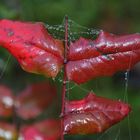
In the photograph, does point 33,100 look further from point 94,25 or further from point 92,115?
point 94,25

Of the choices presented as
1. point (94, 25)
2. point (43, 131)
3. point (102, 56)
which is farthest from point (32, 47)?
point (94, 25)

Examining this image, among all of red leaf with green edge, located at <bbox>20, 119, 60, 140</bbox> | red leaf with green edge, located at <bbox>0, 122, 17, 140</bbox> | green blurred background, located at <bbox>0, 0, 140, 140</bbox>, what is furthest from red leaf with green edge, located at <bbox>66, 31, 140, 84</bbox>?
green blurred background, located at <bbox>0, 0, 140, 140</bbox>

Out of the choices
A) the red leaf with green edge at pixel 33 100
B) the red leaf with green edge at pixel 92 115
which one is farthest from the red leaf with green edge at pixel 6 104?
the red leaf with green edge at pixel 92 115

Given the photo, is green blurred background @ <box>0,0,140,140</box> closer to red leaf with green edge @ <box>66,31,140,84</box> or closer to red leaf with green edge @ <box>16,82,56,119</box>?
red leaf with green edge @ <box>16,82,56,119</box>

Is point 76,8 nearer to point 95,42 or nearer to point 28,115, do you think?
point 28,115

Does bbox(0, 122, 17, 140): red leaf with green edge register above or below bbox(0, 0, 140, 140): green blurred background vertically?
below

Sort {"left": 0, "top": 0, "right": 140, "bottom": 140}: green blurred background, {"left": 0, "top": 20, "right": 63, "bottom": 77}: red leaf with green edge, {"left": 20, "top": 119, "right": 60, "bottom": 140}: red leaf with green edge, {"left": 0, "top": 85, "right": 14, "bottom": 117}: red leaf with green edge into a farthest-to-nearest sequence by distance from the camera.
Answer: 1. {"left": 0, "top": 0, "right": 140, "bottom": 140}: green blurred background
2. {"left": 0, "top": 85, "right": 14, "bottom": 117}: red leaf with green edge
3. {"left": 20, "top": 119, "right": 60, "bottom": 140}: red leaf with green edge
4. {"left": 0, "top": 20, "right": 63, "bottom": 77}: red leaf with green edge
